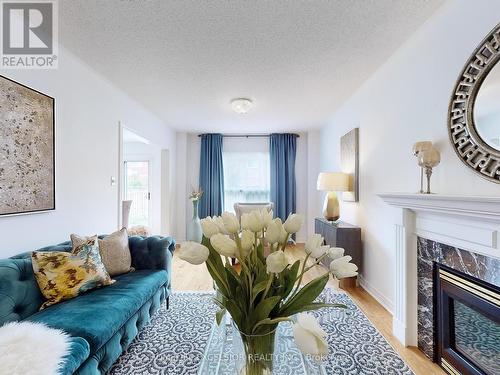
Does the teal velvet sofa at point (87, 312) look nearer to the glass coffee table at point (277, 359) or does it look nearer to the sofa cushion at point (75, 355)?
the sofa cushion at point (75, 355)

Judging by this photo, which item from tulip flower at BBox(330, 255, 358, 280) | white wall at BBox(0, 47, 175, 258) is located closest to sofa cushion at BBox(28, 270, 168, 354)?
white wall at BBox(0, 47, 175, 258)

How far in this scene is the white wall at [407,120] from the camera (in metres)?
1.66

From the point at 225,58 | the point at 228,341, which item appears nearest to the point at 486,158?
the point at 228,341

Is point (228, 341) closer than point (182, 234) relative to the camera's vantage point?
Yes

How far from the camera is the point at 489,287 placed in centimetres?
146

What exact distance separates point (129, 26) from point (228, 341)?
7.39 ft

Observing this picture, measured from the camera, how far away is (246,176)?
5805 mm

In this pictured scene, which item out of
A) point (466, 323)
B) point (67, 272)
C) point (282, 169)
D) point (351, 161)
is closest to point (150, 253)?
point (67, 272)

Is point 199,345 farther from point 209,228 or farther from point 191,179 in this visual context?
point 191,179

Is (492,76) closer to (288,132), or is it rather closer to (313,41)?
(313,41)

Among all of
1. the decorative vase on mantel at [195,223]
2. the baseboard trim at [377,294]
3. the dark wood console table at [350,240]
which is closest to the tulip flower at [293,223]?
the baseboard trim at [377,294]

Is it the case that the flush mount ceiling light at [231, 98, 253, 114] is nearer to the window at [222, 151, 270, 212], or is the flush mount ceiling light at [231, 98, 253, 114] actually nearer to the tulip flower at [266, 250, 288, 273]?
the window at [222, 151, 270, 212]

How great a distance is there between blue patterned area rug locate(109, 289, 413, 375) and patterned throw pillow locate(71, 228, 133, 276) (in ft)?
1.87

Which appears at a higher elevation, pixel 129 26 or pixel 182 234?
pixel 129 26
